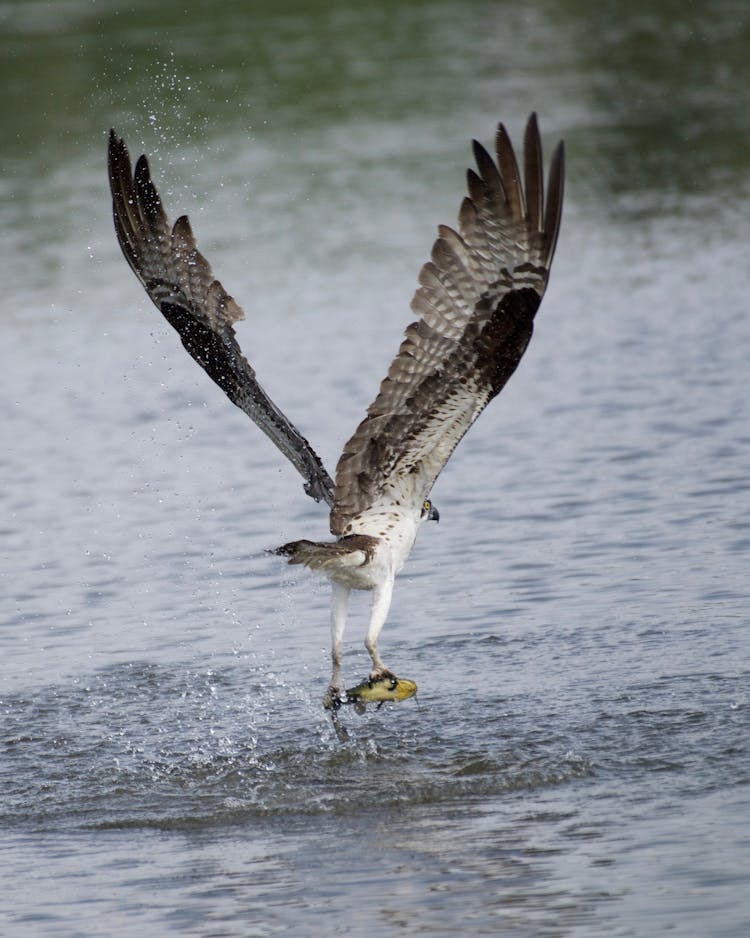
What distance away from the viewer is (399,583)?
10.2 metres

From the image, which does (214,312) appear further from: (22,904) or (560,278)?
(560,278)

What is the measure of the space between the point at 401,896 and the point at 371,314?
10288 millimetres

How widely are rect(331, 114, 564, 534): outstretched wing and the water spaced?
4.68ft

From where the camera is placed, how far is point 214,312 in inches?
328

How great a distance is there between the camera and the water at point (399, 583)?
256 inches

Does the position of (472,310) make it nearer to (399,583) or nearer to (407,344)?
(407,344)

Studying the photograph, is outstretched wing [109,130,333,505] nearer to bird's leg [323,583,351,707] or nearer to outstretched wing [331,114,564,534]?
bird's leg [323,583,351,707]

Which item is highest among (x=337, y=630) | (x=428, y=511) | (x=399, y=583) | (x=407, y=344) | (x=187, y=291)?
(x=187, y=291)

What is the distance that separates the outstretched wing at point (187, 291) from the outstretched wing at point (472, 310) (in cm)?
60

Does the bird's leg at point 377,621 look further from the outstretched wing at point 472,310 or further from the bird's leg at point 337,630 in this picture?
the outstretched wing at point 472,310

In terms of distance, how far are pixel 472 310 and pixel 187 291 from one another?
1.71 meters

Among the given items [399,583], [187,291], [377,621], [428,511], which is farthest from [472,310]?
[399,583]

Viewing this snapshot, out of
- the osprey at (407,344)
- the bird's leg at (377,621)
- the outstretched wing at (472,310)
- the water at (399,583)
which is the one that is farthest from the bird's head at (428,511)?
the water at (399,583)

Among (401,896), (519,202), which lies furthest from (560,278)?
(401,896)
